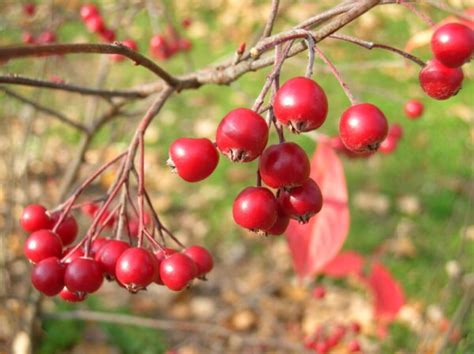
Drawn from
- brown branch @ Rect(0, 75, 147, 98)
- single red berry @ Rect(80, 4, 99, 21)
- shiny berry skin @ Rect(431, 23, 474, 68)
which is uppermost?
single red berry @ Rect(80, 4, 99, 21)

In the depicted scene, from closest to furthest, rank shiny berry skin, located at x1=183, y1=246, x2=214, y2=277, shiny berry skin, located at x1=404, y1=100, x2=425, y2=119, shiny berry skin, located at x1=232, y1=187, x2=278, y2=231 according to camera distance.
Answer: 1. shiny berry skin, located at x1=232, y1=187, x2=278, y2=231
2. shiny berry skin, located at x1=183, y1=246, x2=214, y2=277
3. shiny berry skin, located at x1=404, y1=100, x2=425, y2=119

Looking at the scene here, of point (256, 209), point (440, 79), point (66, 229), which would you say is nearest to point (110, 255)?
point (66, 229)

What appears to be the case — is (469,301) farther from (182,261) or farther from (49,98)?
(49,98)

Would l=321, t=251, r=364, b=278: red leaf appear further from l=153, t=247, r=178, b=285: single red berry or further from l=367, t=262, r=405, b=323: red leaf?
l=153, t=247, r=178, b=285: single red berry

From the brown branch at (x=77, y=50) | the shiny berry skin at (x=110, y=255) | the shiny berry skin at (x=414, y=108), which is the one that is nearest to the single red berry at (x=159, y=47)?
the shiny berry skin at (x=414, y=108)

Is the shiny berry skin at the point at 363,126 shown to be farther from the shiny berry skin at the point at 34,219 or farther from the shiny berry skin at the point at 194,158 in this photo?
the shiny berry skin at the point at 34,219

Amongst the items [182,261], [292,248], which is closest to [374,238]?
[292,248]

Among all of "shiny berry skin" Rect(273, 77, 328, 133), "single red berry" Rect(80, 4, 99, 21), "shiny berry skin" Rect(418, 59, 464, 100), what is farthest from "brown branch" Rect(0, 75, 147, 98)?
"single red berry" Rect(80, 4, 99, 21)
